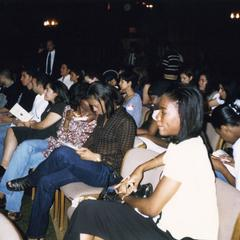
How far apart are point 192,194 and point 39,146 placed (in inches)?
88.4

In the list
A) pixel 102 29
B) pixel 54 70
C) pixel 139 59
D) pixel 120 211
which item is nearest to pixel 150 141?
pixel 120 211

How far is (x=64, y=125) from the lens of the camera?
381 centimetres

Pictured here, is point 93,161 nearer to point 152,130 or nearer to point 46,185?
point 46,185

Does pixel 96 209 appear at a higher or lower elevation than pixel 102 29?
lower

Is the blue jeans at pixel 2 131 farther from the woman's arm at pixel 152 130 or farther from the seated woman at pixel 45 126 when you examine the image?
the woman's arm at pixel 152 130

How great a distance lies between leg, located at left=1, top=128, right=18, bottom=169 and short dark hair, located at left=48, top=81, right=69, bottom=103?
613 millimetres

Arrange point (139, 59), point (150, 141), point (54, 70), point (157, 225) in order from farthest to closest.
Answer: point (139, 59) → point (54, 70) → point (150, 141) → point (157, 225)

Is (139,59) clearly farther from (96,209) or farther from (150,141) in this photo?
(96,209)

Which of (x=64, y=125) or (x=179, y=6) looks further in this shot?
(x=179, y=6)

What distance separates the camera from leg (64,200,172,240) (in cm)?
211

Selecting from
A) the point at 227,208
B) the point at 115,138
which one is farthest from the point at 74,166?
the point at 227,208

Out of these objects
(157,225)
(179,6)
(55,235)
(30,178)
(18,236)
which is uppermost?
(179,6)

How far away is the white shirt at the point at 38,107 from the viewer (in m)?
4.58

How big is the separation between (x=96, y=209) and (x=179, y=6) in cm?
1248
